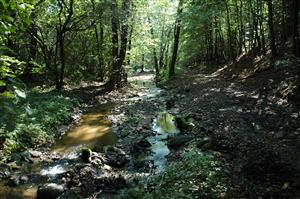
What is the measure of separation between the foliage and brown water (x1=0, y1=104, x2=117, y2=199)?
9.01ft

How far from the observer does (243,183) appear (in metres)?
7.06

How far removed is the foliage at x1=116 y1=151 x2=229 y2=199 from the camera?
22.0 ft

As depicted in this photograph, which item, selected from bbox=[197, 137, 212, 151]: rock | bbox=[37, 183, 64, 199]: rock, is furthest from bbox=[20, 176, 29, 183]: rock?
bbox=[197, 137, 212, 151]: rock

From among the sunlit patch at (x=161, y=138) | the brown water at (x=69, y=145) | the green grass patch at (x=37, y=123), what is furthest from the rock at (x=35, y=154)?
the sunlit patch at (x=161, y=138)

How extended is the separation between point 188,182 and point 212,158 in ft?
4.64

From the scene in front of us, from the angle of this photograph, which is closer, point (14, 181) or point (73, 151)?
point (14, 181)

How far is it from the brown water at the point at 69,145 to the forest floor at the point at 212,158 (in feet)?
1.45

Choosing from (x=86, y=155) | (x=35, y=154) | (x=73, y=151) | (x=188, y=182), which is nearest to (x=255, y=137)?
(x=188, y=182)

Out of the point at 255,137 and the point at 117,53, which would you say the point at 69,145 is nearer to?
the point at 255,137

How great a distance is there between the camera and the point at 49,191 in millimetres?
7742

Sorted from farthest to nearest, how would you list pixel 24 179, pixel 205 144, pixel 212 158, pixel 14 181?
pixel 205 144 → pixel 24 179 → pixel 14 181 → pixel 212 158

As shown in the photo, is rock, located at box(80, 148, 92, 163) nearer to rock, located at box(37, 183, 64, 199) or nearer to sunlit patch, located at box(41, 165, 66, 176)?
sunlit patch, located at box(41, 165, 66, 176)

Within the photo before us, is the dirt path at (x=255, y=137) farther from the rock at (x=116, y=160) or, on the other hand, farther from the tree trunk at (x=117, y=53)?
the tree trunk at (x=117, y=53)

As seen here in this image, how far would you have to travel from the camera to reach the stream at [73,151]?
27.8 ft
